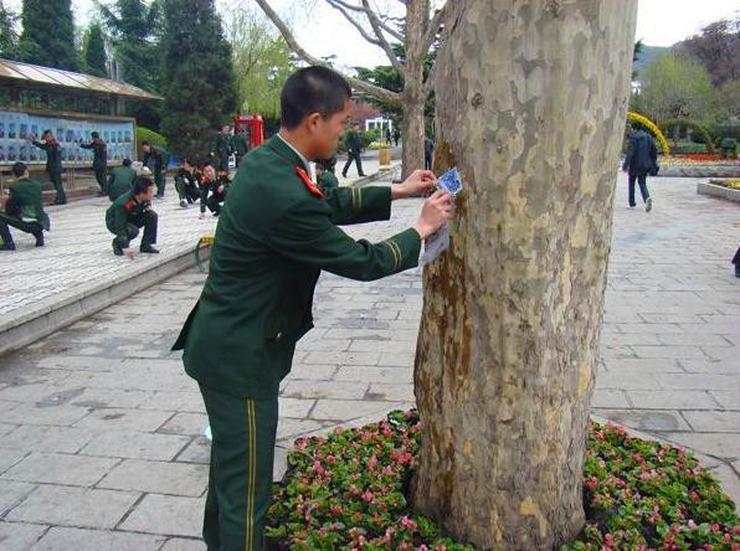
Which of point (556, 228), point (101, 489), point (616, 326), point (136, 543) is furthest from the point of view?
point (616, 326)

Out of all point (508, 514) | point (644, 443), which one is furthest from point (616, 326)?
point (508, 514)

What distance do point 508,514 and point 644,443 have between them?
1.17 meters

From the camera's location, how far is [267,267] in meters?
2.24

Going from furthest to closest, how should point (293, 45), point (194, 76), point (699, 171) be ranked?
point (194, 76) → point (699, 171) → point (293, 45)

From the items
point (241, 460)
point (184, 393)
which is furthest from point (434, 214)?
point (184, 393)

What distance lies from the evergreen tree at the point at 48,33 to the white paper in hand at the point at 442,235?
33.2m

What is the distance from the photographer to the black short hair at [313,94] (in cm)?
221

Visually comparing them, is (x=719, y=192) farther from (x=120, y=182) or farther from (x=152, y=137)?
(x=152, y=137)

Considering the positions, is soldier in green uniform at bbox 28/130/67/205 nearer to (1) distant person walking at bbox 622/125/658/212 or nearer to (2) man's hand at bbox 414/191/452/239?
(1) distant person walking at bbox 622/125/658/212

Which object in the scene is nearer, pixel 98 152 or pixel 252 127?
pixel 98 152

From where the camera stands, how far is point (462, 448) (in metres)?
2.42

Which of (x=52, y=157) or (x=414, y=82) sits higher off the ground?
(x=414, y=82)

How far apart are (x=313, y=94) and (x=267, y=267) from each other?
0.55 m

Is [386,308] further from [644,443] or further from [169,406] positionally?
Result: [644,443]
